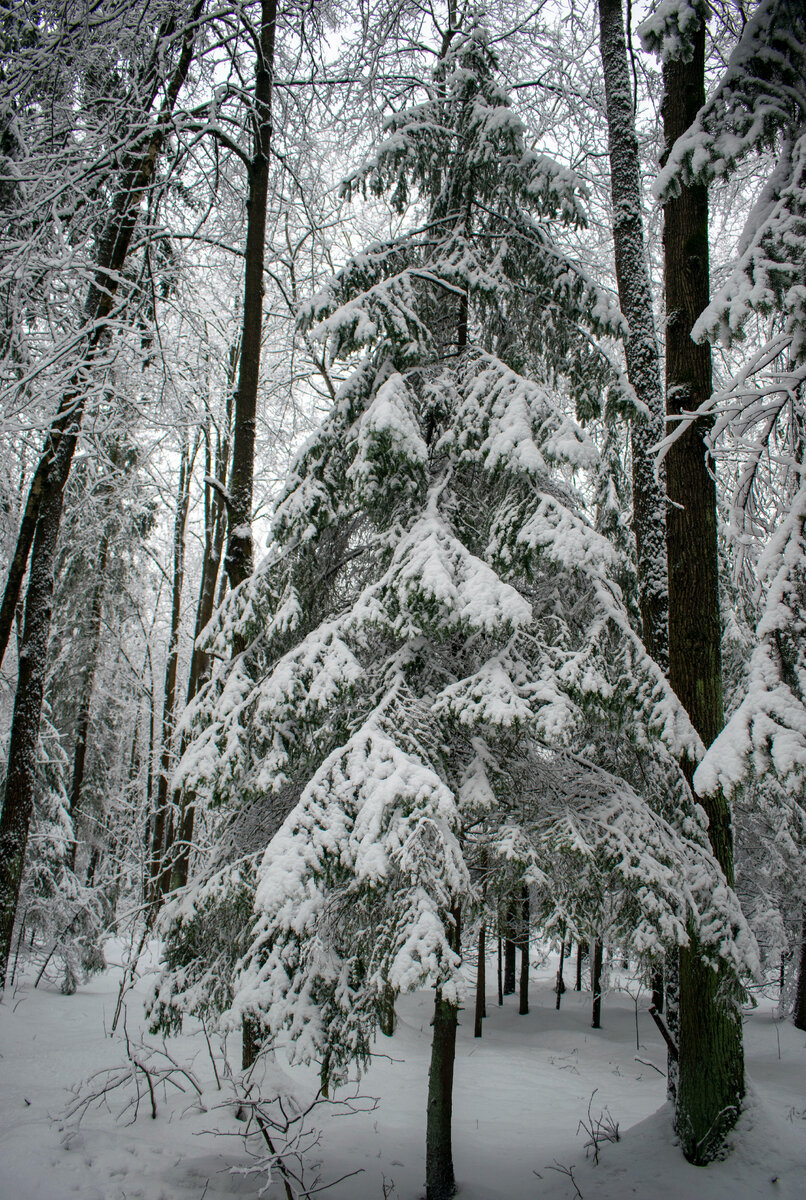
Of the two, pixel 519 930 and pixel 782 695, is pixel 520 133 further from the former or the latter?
pixel 519 930

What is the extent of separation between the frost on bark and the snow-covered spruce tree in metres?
1.27

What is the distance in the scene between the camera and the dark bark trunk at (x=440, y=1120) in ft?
16.5

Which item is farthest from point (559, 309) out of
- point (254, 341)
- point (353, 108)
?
point (353, 108)

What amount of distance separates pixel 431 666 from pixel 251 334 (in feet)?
14.2

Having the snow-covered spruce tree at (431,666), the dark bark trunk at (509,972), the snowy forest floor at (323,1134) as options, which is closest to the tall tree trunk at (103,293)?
the snow-covered spruce tree at (431,666)

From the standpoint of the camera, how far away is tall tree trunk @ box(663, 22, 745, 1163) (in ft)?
15.9

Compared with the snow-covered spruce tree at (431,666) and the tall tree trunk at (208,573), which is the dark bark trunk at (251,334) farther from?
the tall tree trunk at (208,573)

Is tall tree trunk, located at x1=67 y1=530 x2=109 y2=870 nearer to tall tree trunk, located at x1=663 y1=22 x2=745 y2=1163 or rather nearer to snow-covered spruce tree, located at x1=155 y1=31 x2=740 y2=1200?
snow-covered spruce tree, located at x1=155 y1=31 x2=740 y2=1200

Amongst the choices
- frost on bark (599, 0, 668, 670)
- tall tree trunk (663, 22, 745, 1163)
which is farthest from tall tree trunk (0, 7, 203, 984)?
tall tree trunk (663, 22, 745, 1163)

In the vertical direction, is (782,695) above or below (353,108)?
below

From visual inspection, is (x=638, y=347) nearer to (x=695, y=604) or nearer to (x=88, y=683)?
(x=695, y=604)

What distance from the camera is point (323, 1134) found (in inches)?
241

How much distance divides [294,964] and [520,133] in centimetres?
659

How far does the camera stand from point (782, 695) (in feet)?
9.14
